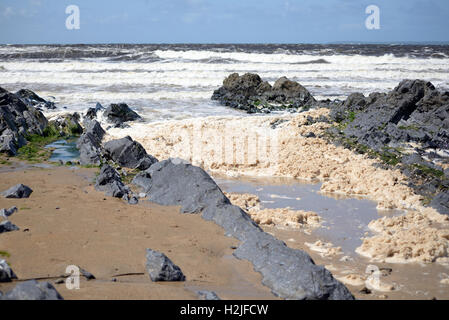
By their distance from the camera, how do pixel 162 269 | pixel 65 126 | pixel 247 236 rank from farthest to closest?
pixel 65 126 → pixel 247 236 → pixel 162 269

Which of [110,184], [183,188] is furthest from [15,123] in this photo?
[183,188]

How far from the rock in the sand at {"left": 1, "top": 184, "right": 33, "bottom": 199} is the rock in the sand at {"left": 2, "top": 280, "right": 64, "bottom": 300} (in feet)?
11.2

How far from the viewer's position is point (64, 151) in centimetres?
Result: 1034

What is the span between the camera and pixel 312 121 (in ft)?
41.2

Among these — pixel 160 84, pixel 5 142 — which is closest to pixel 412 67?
pixel 160 84

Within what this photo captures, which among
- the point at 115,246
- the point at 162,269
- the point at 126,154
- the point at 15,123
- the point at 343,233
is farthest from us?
the point at 15,123

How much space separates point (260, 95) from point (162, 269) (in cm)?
1583

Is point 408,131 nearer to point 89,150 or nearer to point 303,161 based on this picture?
point 303,161

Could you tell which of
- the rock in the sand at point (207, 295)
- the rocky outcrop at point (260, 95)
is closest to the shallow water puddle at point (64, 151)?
the rock in the sand at point (207, 295)

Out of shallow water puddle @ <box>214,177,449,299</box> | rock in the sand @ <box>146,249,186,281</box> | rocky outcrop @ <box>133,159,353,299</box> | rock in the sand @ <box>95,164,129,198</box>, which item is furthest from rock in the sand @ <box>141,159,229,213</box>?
rock in the sand @ <box>146,249,186,281</box>

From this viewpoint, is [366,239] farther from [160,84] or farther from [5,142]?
[160,84]

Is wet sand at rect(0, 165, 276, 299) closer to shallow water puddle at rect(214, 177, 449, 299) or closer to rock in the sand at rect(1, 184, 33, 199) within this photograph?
rock in the sand at rect(1, 184, 33, 199)
